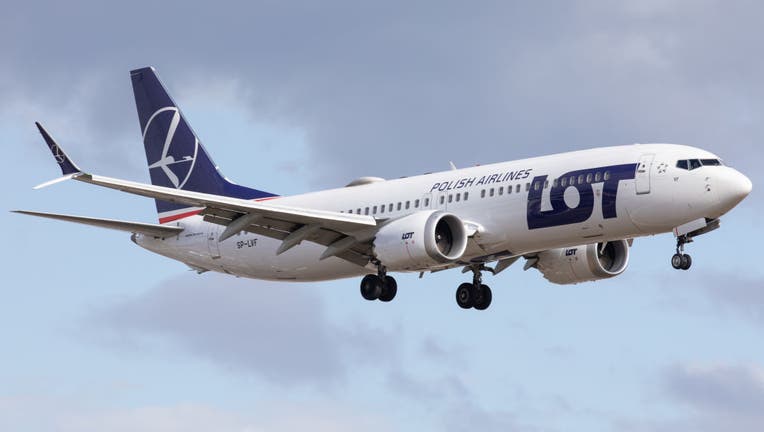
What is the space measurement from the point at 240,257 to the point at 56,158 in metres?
12.2

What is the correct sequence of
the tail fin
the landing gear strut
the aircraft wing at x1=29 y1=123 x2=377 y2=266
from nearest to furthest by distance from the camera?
the aircraft wing at x1=29 y1=123 x2=377 y2=266 → the landing gear strut → the tail fin

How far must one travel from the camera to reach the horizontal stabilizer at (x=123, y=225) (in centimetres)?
5197

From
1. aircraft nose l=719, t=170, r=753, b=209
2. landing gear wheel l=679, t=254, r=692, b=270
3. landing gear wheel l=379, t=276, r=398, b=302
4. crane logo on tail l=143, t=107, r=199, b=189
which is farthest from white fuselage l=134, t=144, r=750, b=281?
crane logo on tail l=143, t=107, r=199, b=189

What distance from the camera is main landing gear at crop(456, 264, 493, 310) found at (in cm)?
5594

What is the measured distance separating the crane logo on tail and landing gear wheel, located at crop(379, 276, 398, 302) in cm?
1274

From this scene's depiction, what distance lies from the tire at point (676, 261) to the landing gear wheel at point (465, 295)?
9508mm

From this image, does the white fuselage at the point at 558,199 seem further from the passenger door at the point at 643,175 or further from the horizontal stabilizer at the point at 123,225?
the horizontal stabilizer at the point at 123,225

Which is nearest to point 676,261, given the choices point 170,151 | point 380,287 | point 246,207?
point 380,287

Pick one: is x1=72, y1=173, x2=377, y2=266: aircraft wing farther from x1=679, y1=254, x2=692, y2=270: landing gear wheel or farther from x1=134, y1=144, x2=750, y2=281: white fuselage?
x1=679, y1=254, x2=692, y2=270: landing gear wheel

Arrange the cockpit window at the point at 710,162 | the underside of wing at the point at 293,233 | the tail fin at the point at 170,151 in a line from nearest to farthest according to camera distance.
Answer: the cockpit window at the point at 710,162, the underside of wing at the point at 293,233, the tail fin at the point at 170,151

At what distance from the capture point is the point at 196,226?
58156 mm

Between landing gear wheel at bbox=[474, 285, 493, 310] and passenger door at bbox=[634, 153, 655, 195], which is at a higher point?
passenger door at bbox=[634, 153, 655, 195]

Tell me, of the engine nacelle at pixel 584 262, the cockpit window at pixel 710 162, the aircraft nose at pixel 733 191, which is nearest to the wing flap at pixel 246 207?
the engine nacelle at pixel 584 262

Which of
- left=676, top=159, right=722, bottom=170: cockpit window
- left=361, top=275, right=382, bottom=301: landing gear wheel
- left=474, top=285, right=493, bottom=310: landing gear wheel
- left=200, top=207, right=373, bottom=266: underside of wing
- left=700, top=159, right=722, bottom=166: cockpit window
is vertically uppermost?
left=700, top=159, right=722, bottom=166: cockpit window
